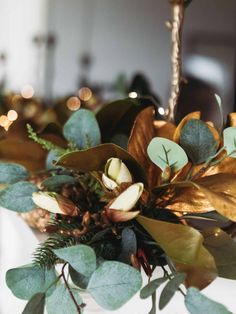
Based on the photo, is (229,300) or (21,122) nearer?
(229,300)

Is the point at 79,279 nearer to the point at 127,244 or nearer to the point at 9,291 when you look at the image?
the point at 127,244

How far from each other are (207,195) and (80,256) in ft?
0.38

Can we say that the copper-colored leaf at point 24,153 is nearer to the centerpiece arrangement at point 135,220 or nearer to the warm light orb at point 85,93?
the centerpiece arrangement at point 135,220

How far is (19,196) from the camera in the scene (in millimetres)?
501

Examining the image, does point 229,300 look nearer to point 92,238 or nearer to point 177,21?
point 92,238

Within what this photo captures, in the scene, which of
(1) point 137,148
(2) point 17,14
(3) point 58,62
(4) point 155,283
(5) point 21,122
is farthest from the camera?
(2) point 17,14

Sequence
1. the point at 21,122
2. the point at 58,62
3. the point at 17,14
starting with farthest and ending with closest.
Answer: the point at 17,14 < the point at 58,62 < the point at 21,122

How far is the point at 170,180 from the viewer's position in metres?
0.47

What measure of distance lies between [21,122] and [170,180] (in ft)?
1.40

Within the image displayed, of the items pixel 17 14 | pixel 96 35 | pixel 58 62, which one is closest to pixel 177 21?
pixel 96 35

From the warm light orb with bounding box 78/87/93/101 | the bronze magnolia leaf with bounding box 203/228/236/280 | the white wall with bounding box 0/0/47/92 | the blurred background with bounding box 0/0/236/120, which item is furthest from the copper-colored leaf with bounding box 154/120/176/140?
the white wall with bounding box 0/0/47/92

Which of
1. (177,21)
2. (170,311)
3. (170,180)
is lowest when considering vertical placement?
(170,311)

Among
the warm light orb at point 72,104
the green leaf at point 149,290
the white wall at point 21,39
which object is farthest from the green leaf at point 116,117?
the white wall at point 21,39

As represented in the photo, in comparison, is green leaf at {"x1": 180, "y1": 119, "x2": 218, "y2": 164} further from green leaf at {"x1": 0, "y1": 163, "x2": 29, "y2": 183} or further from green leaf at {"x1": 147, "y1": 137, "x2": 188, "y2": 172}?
green leaf at {"x1": 0, "y1": 163, "x2": 29, "y2": 183}
